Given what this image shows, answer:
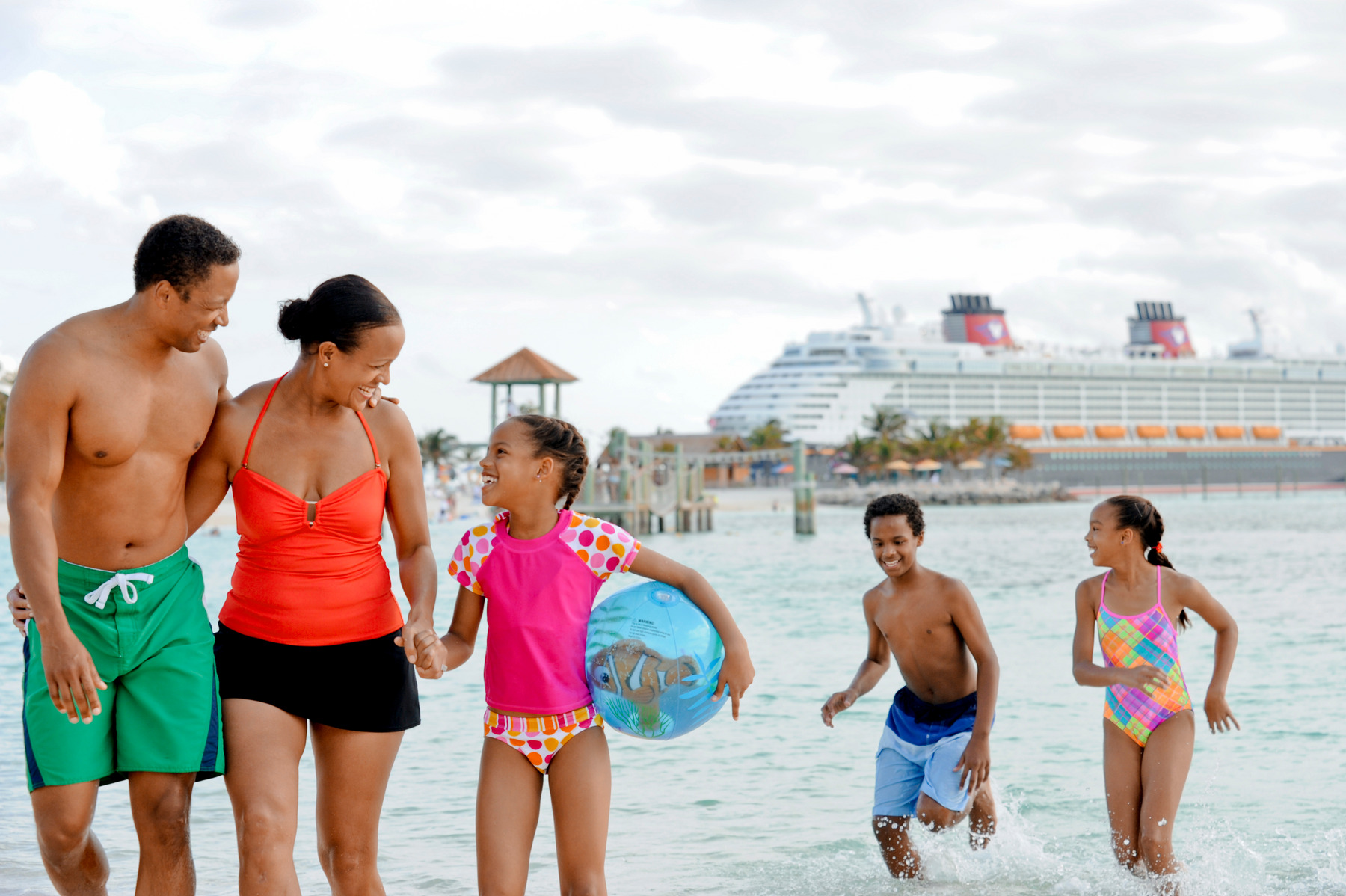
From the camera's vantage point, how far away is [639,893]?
16.3ft

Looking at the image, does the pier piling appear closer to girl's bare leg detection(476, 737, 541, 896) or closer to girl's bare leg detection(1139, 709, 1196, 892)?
girl's bare leg detection(1139, 709, 1196, 892)

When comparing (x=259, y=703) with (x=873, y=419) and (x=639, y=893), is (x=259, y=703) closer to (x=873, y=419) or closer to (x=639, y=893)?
(x=639, y=893)

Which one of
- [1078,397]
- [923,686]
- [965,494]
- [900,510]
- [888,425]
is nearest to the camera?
[900,510]

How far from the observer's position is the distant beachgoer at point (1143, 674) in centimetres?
396

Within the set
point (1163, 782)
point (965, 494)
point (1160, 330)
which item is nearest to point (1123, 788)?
point (1163, 782)

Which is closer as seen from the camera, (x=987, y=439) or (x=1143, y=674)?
(x=1143, y=674)

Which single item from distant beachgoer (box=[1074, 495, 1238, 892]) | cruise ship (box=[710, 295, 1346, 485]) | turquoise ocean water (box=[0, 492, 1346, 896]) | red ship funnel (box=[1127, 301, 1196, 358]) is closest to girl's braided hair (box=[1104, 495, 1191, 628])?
→ distant beachgoer (box=[1074, 495, 1238, 892])

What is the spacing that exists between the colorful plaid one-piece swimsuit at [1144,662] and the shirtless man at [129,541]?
2.69 meters

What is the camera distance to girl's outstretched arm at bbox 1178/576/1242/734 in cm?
A: 399

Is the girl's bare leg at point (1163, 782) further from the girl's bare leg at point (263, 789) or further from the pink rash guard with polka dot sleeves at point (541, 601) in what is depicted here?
the girl's bare leg at point (263, 789)

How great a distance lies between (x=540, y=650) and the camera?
3033mm

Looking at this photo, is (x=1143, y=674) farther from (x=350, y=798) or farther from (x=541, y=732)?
(x=350, y=798)

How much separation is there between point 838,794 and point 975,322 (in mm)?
92534

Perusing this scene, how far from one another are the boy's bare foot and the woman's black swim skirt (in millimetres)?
2180
